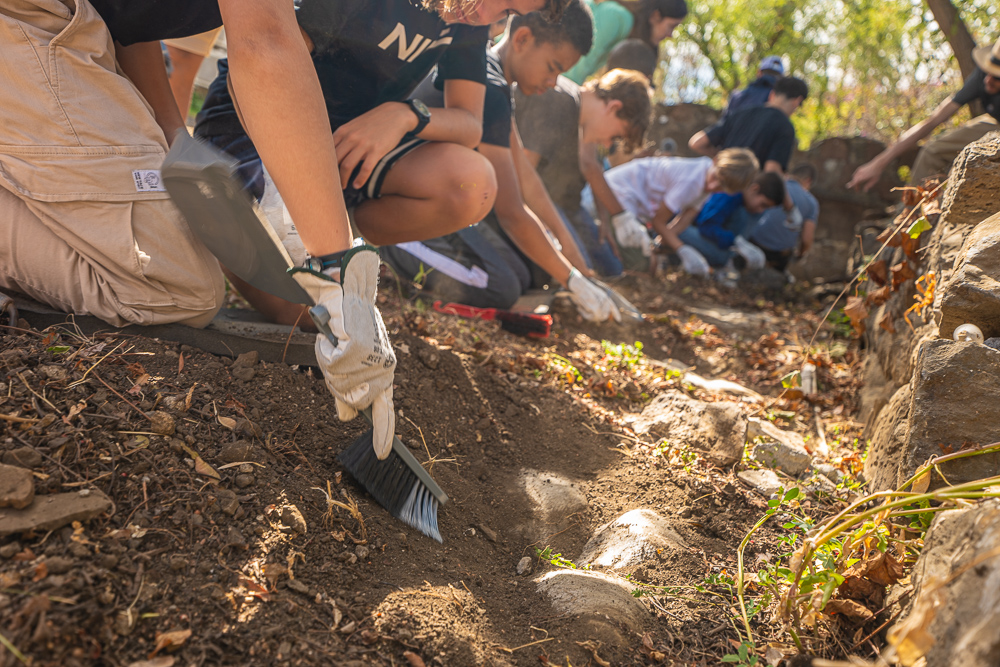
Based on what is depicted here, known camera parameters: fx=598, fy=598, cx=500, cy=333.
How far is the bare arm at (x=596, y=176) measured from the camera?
15.1 feet

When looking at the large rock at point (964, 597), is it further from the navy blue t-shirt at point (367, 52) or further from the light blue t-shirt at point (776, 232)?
the light blue t-shirt at point (776, 232)

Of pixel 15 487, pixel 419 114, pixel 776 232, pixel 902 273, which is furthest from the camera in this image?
pixel 776 232

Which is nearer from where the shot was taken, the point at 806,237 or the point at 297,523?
the point at 297,523

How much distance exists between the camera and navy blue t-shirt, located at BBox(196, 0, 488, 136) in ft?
6.15

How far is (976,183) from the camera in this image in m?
1.84

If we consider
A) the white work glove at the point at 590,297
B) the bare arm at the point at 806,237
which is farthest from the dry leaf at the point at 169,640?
the bare arm at the point at 806,237

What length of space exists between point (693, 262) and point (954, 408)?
165 inches

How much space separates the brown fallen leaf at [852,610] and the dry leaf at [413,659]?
825mm

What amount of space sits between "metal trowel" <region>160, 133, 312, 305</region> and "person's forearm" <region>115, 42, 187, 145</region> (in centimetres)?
54

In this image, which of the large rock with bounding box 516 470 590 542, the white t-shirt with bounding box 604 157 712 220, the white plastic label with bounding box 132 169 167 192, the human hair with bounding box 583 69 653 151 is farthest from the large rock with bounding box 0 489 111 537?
the white t-shirt with bounding box 604 157 712 220

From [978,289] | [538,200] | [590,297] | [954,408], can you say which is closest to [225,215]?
[954,408]

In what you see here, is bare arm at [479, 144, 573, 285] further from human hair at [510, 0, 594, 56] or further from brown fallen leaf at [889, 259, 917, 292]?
brown fallen leaf at [889, 259, 917, 292]

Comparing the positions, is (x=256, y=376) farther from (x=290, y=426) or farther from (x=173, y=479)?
(x=173, y=479)

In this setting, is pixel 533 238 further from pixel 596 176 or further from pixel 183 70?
pixel 596 176
